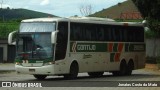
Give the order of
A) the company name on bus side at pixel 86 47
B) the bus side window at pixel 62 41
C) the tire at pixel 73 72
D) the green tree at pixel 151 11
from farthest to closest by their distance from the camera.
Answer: the green tree at pixel 151 11 → the company name on bus side at pixel 86 47 → the tire at pixel 73 72 → the bus side window at pixel 62 41

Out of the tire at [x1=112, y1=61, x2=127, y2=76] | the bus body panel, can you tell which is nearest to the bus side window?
the bus body panel

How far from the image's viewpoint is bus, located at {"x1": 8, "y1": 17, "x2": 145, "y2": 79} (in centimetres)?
2714

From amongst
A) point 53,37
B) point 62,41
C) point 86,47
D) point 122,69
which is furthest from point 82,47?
point 122,69

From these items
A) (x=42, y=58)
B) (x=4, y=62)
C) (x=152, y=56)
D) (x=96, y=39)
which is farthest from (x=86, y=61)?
(x=4, y=62)

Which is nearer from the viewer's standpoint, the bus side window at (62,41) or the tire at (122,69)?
the bus side window at (62,41)

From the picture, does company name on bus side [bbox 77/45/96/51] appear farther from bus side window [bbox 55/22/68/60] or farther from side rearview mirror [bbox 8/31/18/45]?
side rearview mirror [bbox 8/31/18/45]

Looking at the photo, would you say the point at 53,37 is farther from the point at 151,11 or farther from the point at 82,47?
the point at 151,11

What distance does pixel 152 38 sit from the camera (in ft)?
184

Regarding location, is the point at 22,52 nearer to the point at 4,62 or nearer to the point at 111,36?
the point at 111,36

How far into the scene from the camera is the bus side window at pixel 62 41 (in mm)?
27281

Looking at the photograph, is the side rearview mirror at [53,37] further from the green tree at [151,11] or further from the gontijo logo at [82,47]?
the green tree at [151,11]

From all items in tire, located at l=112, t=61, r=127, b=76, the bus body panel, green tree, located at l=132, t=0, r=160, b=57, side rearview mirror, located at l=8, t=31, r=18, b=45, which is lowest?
tire, located at l=112, t=61, r=127, b=76

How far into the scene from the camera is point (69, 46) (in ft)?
91.8

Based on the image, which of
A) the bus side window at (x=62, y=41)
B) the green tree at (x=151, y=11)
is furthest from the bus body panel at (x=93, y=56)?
the green tree at (x=151, y=11)
